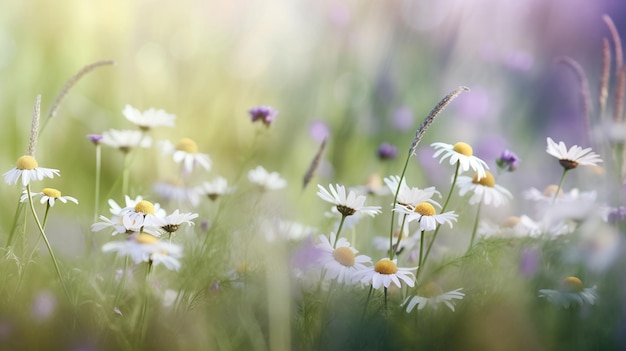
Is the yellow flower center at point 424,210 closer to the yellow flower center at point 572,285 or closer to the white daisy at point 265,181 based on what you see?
the yellow flower center at point 572,285

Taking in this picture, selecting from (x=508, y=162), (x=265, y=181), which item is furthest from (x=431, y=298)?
(x=265, y=181)

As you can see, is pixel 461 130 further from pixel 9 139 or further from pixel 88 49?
pixel 9 139

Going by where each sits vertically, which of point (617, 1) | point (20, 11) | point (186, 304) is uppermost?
point (617, 1)

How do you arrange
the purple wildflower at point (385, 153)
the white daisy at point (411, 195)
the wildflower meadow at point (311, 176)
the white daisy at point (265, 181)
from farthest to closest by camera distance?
the purple wildflower at point (385, 153)
the white daisy at point (265, 181)
the white daisy at point (411, 195)
the wildflower meadow at point (311, 176)

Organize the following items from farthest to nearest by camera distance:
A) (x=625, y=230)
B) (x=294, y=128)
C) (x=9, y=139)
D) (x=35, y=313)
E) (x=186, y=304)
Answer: (x=294, y=128) < (x=9, y=139) < (x=625, y=230) < (x=186, y=304) < (x=35, y=313)

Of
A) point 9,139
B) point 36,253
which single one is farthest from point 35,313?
point 9,139

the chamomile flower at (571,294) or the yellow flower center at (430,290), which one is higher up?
the chamomile flower at (571,294)

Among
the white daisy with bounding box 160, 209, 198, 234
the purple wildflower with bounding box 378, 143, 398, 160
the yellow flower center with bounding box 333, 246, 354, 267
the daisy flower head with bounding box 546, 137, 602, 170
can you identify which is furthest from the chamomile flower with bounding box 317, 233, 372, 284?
the purple wildflower with bounding box 378, 143, 398, 160

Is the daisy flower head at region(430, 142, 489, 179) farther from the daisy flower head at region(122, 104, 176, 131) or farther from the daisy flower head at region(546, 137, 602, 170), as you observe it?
the daisy flower head at region(122, 104, 176, 131)

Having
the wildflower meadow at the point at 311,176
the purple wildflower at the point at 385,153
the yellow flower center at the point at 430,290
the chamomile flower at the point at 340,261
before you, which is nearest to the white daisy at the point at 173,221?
the wildflower meadow at the point at 311,176
